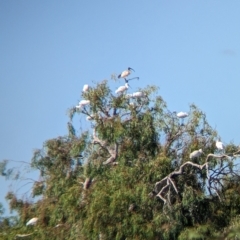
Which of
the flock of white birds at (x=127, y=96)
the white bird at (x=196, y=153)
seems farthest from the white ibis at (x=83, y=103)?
the white bird at (x=196, y=153)

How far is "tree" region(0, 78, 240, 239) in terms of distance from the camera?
14523 mm

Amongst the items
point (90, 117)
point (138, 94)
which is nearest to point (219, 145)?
point (138, 94)

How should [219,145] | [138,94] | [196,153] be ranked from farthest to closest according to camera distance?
[138,94]
[219,145]
[196,153]

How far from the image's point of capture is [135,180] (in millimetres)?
15133

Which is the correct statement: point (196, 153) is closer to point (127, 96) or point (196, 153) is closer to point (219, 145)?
point (219, 145)

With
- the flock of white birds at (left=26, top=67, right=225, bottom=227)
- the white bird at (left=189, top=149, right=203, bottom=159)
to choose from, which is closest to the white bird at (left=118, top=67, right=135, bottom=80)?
the flock of white birds at (left=26, top=67, right=225, bottom=227)

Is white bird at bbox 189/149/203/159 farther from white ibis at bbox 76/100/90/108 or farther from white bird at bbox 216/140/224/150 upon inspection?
white ibis at bbox 76/100/90/108

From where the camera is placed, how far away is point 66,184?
16.8 metres

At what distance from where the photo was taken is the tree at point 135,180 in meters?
14.5

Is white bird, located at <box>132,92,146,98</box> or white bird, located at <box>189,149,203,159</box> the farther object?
white bird, located at <box>132,92,146,98</box>

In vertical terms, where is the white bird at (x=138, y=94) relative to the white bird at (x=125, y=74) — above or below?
below

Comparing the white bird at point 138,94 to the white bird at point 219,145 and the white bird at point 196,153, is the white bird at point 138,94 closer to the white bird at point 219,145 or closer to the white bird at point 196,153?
the white bird at point 196,153

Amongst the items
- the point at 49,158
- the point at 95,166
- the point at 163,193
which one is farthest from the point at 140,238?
the point at 49,158

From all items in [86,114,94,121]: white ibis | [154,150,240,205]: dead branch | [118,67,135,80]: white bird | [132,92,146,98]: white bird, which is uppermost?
[118,67,135,80]: white bird
